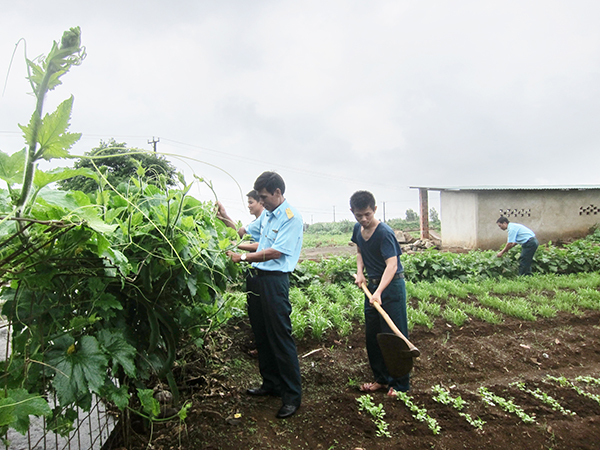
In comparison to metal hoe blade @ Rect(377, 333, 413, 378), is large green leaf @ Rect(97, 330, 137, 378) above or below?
above

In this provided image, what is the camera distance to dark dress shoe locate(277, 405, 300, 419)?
2930 millimetres

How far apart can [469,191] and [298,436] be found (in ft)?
51.1

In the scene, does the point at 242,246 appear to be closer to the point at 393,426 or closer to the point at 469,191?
the point at 393,426

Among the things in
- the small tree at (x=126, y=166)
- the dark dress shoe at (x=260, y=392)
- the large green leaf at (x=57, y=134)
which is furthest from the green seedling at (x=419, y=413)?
the large green leaf at (x=57, y=134)

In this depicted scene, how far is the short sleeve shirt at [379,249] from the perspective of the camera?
3375 mm

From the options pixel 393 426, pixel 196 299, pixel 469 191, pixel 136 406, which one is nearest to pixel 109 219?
pixel 196 299

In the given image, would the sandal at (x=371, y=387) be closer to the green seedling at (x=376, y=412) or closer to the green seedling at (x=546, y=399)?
the green seedling at (x=376, y=412)

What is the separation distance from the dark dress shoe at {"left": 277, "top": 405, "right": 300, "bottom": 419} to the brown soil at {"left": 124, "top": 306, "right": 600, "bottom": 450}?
0.04 meters

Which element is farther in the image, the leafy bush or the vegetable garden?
the vegetable garden

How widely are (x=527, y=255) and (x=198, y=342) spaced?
877 centimetres

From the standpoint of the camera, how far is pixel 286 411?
2955 millimetres

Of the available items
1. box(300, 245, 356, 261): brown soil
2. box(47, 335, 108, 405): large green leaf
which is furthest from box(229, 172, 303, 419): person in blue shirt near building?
box(300, 245, 356, 261): brown soil

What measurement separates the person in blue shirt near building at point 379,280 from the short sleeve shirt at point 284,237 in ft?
2.17

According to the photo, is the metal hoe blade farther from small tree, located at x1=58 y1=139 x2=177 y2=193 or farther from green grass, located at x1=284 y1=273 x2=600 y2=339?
small tree, located at x1=58 y1=139 x2=177 y2=193
